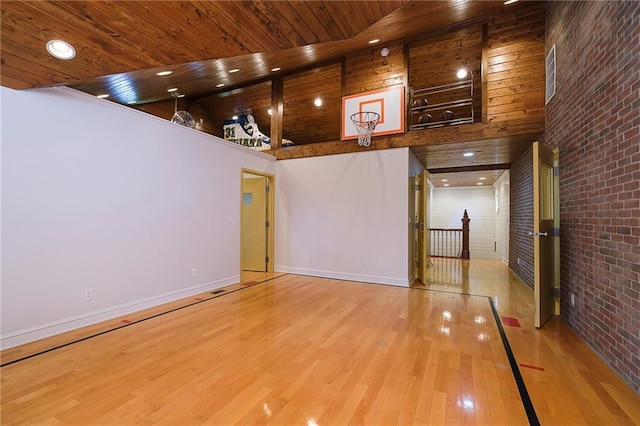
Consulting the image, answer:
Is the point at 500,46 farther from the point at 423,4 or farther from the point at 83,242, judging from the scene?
the point at 83,242

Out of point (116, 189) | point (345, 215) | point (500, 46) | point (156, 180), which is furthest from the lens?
point (345, 215)

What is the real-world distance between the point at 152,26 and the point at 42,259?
7.83ft

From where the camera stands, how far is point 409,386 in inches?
75.5

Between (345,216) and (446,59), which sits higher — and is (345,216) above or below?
below

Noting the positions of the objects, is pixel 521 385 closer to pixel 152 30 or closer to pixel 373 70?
pixel 152 30

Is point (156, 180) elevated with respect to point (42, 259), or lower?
elevated

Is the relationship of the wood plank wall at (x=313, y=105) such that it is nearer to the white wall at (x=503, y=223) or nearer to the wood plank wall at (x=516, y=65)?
the wood plank wall at (x=516, y=65)

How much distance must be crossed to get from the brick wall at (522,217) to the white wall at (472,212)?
3.20 metres

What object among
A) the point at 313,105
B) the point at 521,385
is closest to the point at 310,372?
the point at 521,385

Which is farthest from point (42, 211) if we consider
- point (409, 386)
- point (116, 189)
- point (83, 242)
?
point (409, 386)

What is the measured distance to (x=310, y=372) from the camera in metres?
2.10

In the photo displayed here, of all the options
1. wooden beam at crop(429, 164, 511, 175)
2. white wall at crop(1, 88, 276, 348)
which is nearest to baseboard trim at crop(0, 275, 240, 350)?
white wall at crop(1, 88, 276, 348)

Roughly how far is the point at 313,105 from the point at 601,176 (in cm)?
566

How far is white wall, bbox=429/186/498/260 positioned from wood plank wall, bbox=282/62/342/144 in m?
5.37
